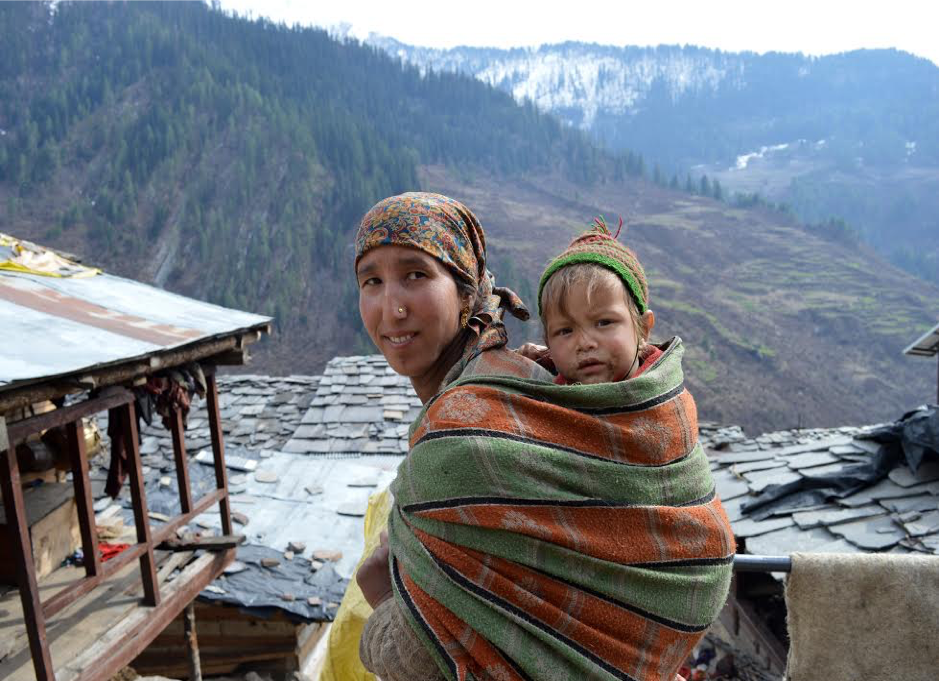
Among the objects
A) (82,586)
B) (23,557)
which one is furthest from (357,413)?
(23,557)

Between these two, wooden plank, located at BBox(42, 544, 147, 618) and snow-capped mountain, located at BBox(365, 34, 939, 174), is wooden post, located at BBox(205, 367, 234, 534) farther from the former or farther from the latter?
snow-capped mountain, located at BBox(365, 34, 939, 174)

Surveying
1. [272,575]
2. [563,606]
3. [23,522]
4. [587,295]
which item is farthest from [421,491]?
[272,575]

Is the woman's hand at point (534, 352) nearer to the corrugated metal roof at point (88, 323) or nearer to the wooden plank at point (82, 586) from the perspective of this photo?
the corrugated metal roof at point (88, 323)

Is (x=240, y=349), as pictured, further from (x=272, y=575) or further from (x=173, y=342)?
(x=272, y=575)

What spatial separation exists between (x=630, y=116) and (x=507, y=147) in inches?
2468

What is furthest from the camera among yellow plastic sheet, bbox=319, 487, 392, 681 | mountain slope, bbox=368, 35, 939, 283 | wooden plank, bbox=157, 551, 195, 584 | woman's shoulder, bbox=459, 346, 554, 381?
mountain slope, bbox=368, 35, 939, 283

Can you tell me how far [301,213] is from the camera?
44125 mm

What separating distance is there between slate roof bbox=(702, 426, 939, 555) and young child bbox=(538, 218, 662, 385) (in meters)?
6.44

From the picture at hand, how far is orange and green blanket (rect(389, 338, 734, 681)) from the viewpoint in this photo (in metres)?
1.12

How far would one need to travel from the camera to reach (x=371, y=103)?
6131 centimetres

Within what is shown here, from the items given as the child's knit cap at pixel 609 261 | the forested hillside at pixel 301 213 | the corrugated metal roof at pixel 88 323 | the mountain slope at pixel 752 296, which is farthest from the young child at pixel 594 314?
the forested hillside at pixel 301 213

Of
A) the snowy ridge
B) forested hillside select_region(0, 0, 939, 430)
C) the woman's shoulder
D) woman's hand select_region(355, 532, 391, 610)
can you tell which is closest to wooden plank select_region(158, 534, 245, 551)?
woman's hand select_region(355, 532, 391, 610)

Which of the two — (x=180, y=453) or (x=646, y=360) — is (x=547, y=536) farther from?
(x=180, y=453)

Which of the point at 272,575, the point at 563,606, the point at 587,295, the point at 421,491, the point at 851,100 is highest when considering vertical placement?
the point at 851,100
